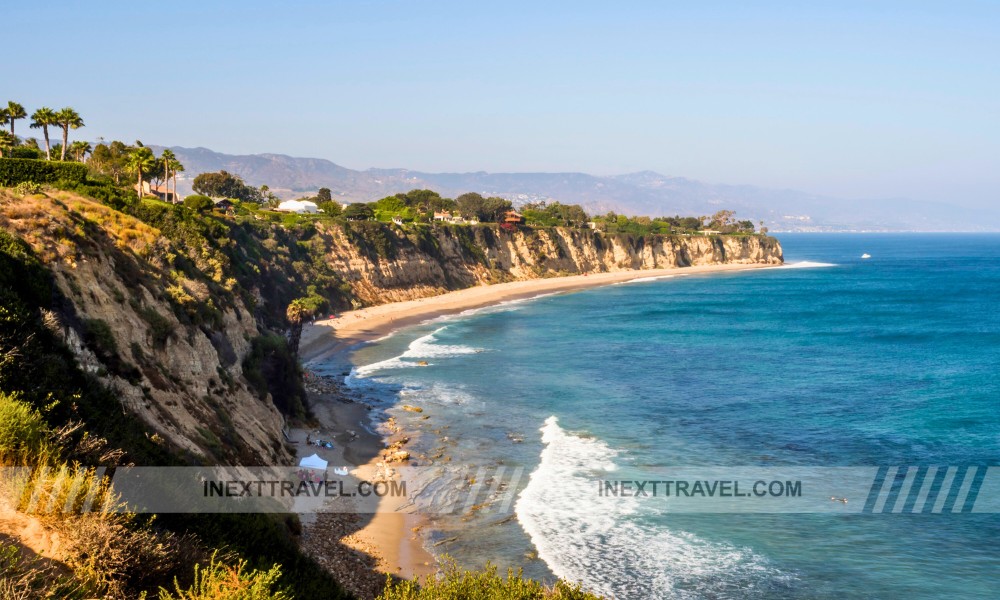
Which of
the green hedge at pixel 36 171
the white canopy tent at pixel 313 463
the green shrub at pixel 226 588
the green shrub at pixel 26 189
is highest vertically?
the green hedge at pixel 36 171

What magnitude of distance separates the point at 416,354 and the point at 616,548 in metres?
35.6

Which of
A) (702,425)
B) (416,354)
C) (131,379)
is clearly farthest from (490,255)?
(131,379)

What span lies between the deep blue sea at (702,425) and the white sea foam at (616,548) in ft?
0.25

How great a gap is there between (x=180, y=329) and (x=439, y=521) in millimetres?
11963

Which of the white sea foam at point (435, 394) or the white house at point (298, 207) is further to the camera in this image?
the white house at point (298, 207)

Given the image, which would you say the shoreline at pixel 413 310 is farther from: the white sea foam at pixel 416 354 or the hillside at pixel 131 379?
the hillside at pixel 131 379

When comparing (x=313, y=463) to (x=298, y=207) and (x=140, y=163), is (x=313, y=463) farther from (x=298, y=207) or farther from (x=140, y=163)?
(x=298, y=207)

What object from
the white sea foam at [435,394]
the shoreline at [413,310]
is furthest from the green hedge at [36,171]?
the shoreline at [413,310]

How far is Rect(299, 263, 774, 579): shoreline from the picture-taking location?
22.8m

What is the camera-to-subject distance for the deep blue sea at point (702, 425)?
22656 millimetres

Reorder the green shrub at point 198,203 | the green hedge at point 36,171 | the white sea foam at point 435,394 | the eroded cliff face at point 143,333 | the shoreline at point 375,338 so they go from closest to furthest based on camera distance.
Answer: the eroded cliff face at point 143,333
the shoreline at point 375,338
the green hedge at point 36,171
the white sea foam at point 435,394
the green shrub at point 198,203

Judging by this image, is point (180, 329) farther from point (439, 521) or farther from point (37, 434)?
point (37, 434)

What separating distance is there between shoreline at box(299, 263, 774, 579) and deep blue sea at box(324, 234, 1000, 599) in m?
1.39

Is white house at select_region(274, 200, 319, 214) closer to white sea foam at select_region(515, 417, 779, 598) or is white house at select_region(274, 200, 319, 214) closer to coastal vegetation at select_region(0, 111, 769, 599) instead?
coastal vegetation at select_region(0, 111, 769, 599)
